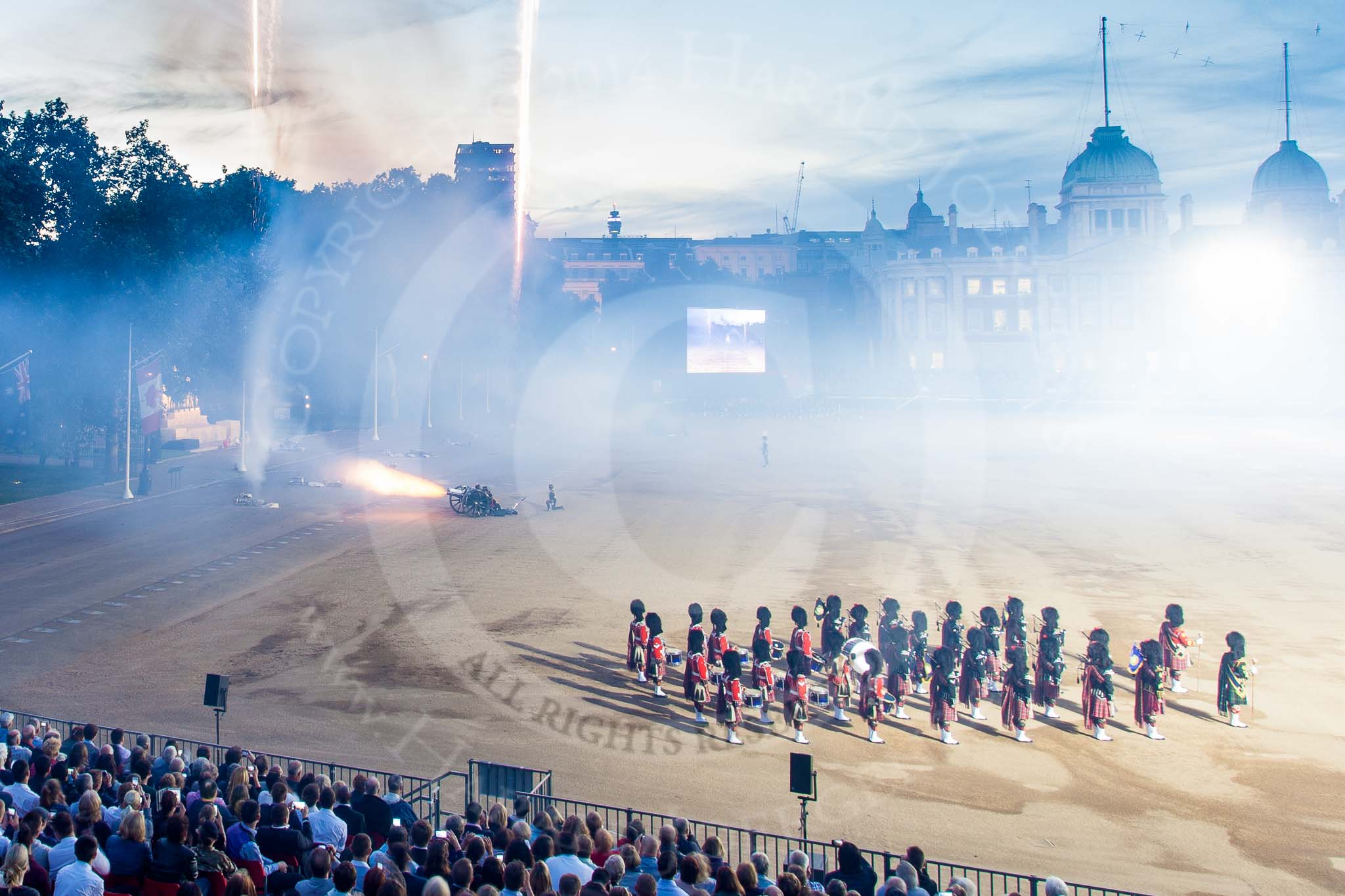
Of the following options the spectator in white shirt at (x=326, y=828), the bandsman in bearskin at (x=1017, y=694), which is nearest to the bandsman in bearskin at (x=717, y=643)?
the bandsman in bearskin at (x=1017, y=694)

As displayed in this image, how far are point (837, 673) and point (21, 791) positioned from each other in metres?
11.4

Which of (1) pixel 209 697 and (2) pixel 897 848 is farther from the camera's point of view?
(1) pixel 209 697

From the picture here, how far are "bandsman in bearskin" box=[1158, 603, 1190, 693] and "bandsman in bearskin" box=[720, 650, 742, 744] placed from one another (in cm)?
740

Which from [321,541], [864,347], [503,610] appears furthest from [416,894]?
[864,347]

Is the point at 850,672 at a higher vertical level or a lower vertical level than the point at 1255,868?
higher

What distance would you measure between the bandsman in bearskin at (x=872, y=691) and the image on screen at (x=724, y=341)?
72.4 metres

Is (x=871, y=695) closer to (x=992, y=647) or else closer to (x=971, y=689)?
(x=971, y=689)

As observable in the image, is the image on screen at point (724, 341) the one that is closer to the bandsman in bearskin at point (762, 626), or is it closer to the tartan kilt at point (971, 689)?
the bandsman in bearskin at point (762, 626)

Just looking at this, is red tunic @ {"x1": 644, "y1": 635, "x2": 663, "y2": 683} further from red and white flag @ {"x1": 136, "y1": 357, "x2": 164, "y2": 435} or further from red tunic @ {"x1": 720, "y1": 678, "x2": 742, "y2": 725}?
red and white flag @ {"x1": 136, "y1": 357, "x2": 164, "y2": 435}

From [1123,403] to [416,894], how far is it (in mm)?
94450

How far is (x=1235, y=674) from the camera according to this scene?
16.3 metres

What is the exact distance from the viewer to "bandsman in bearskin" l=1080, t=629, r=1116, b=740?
1586cm

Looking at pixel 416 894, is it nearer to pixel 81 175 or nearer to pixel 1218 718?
pixel 1218 718

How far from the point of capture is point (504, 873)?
7855mm
